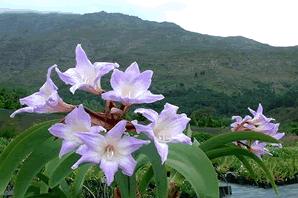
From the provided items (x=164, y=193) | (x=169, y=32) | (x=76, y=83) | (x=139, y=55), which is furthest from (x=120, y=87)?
(x=169, y=32)

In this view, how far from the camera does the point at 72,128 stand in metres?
1.23

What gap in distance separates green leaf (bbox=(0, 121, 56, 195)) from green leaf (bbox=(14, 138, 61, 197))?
1 cm

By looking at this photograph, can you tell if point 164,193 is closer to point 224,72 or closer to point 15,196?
point 15,196

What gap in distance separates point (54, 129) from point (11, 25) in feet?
467

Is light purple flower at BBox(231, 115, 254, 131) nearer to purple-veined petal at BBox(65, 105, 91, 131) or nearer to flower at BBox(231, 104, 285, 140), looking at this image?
flower at BBox(231, 104, 285, 140)

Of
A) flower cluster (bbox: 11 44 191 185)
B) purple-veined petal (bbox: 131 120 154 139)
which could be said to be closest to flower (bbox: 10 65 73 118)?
flower cluster (bbox: 11 44 191 185)

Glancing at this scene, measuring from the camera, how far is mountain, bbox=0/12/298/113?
59.1 m

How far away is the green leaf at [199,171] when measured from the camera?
129 centimetres

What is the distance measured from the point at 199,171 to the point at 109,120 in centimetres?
21

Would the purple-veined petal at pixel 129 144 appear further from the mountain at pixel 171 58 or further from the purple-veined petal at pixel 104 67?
the mountain at pixel 171 58

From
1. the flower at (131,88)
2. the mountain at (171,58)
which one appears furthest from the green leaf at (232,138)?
the mountain at (171,58)

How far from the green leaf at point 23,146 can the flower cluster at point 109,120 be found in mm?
54

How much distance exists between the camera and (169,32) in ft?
351

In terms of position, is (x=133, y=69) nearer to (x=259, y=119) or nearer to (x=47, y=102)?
(x=47, y=102)
